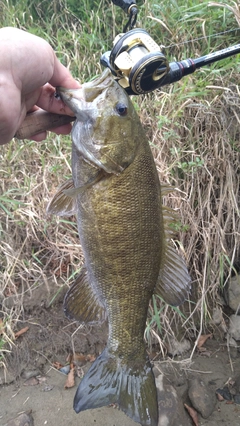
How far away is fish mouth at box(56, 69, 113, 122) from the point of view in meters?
1.59

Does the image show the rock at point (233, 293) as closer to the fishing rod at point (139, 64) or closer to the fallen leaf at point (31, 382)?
the fallen leaf at point (31, 382)

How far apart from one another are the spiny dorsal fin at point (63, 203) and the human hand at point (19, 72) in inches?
16.9

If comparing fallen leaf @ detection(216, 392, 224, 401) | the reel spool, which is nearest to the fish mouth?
the reel spool

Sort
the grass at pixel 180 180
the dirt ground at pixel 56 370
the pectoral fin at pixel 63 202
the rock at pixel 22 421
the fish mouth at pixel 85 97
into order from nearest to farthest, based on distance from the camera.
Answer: the fish mouth at pixel 85 97
the pectoral fin at pixel 63 202
the rock at pixel 22 421
the dirt ground at pixel 56 370
the grass at pixel 180 180

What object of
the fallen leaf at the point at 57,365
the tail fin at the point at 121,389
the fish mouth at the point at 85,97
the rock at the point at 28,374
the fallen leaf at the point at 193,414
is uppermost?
the fish mouth at the point at 85,97

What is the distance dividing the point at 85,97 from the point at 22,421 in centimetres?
230

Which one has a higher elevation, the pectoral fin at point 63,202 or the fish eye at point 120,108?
the fish eye at point 120,108

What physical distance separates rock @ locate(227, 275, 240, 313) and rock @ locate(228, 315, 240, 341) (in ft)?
0.25

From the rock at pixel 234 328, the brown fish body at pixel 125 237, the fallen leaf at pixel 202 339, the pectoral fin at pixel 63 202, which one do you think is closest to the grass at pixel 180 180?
the fallen leaf at pixel 202 339

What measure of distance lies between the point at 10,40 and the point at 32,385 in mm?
2472

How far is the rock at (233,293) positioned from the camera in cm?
306

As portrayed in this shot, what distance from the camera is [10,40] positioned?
1704 mm

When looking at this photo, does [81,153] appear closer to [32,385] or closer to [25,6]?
[32,385]

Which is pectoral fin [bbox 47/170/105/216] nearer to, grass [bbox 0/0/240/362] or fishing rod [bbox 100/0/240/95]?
fishing rod [bbox 100/0/240/95]
